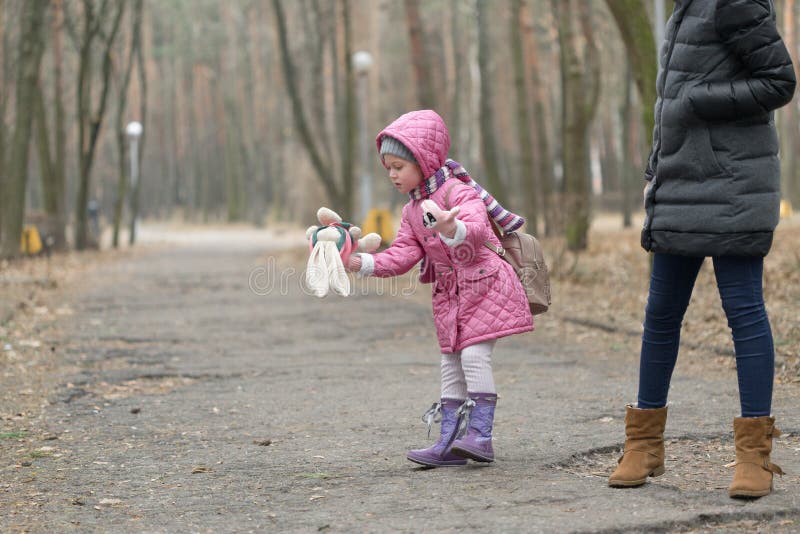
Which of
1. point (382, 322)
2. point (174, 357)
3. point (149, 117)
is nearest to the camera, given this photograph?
point (174, 357)

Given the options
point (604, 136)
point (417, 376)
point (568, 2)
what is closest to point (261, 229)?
point (604, 136)

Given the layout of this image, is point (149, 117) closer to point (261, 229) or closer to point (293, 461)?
point (261, 229)

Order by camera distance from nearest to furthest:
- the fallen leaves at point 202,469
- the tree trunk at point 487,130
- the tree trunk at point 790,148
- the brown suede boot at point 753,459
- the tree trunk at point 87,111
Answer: the brown suede boot at point 753,459 → the fallen leaves at point 202,469 → the tree trunk at point 487,130 → the tree trunk at point 87,111 → the tree trunk at point 790,148

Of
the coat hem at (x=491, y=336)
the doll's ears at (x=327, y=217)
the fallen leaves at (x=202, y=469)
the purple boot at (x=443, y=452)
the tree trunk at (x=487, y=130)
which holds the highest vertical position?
the tree trunk at (x=487, y=130)

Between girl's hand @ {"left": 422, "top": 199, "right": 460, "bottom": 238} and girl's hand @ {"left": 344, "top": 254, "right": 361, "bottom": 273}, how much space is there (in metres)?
0.42

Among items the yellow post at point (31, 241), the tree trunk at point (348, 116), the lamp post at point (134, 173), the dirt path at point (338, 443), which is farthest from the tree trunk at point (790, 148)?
the dirt path at point (338, 443)

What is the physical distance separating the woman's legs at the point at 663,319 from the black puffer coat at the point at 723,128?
0.13 metres

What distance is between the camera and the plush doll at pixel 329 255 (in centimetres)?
461

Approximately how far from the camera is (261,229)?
160 ft

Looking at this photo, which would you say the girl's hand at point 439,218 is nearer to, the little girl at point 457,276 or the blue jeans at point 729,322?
the little girl at point 457,276

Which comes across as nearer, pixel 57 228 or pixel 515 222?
pixel 515 222

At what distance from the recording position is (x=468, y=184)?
489 cm

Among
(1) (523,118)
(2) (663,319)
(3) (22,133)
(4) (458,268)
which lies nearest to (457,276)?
(4) (458,268)

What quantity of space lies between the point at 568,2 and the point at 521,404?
14.1 m
